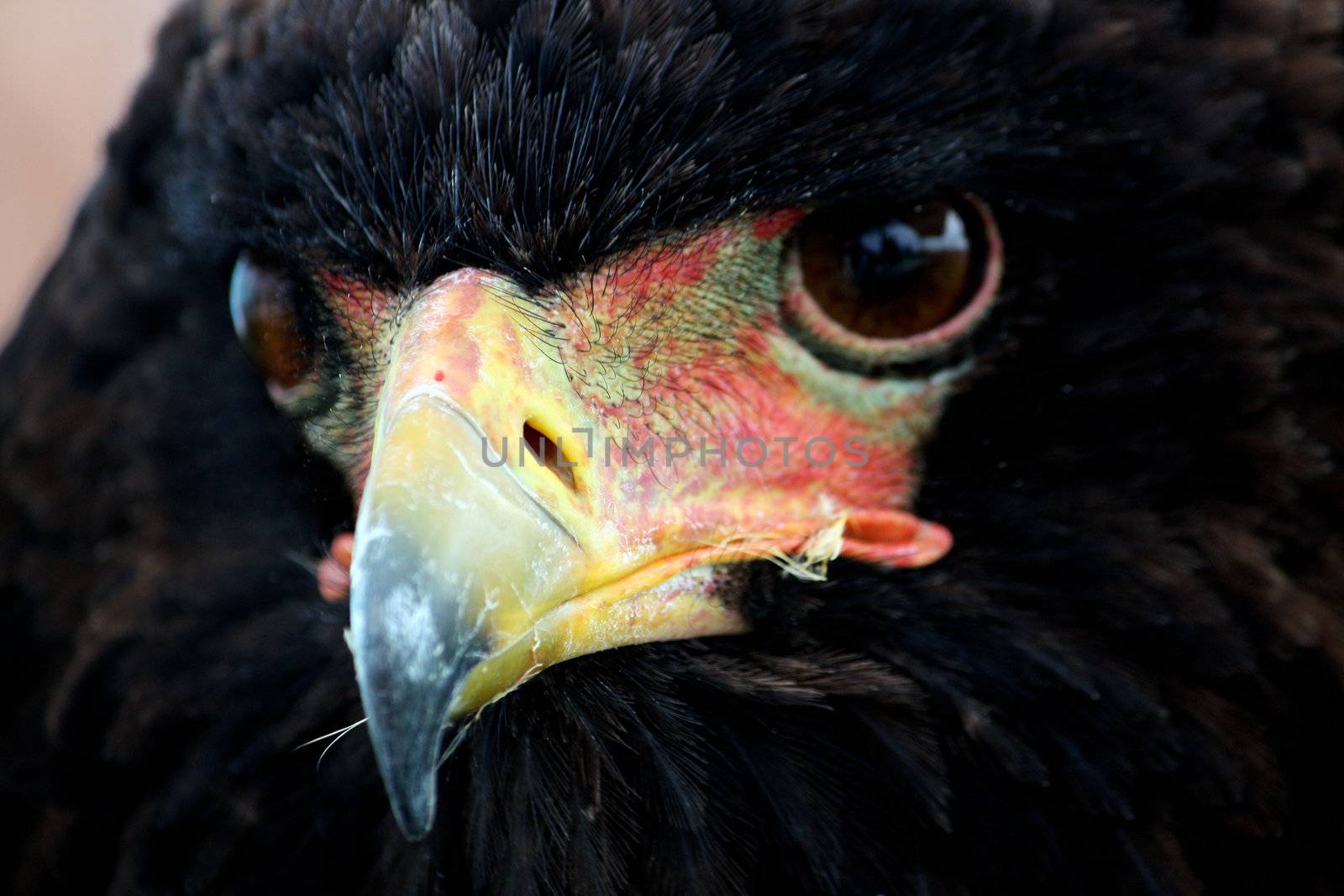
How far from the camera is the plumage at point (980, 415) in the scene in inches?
71.4

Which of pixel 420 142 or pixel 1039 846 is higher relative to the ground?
pixel 420 142

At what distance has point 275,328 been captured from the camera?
2129 mm

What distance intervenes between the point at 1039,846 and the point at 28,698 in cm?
167

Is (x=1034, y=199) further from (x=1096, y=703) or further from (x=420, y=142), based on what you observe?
(x=420, y=142)

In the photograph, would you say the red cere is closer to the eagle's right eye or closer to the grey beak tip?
the eagle's right eye

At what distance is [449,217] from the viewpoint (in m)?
1.85

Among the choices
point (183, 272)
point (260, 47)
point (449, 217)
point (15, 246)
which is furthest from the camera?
point (15, 246)

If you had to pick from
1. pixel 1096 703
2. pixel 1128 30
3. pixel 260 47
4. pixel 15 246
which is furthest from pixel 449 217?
pixel 15 246

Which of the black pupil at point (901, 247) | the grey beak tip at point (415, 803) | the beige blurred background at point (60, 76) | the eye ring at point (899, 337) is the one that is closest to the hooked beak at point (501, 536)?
the grey beak tip at point (415, 803)

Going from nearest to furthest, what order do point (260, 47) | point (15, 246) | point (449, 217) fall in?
point (449, 217) → point (260, 47) → point (15, 246)

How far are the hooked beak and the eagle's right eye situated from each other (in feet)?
1.07

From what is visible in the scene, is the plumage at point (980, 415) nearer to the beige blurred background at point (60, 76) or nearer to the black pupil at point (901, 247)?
the black pupil at point (901, 247)

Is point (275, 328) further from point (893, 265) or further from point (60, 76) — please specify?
point (60, 76)

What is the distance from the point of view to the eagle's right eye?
6.87ft
